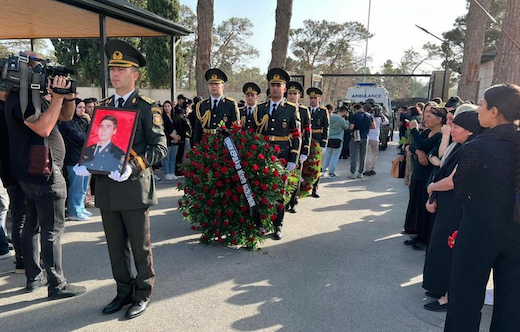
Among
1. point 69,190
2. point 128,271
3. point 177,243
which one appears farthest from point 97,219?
point 128,271

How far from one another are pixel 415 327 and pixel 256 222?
2151mm

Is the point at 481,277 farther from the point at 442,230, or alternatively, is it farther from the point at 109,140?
the point at 109,140

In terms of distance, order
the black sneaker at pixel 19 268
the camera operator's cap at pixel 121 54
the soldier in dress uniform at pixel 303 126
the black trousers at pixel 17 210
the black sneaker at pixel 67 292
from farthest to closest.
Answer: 1. the soldier in dress uniform at pixel 303 126
2. the black sneaker at pixel 19 268
3. the black trousers at pixel 17 210
4. the black sneaker at pixel 67 292
5. the camera operator's cap at pixel 121 54

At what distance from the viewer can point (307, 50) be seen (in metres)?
42.4

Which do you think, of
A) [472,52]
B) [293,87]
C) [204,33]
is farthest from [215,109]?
[472,52]

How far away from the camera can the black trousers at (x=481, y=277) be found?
2334 mm

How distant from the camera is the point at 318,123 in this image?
7.83m

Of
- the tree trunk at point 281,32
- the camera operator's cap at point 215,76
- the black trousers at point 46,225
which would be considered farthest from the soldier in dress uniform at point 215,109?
the tree trunk at point 281,32

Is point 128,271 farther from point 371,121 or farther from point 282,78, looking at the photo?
point 371,121

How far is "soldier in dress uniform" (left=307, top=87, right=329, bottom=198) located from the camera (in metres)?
7.69

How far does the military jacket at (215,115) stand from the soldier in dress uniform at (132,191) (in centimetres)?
292

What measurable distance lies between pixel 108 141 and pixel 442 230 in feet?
10.1

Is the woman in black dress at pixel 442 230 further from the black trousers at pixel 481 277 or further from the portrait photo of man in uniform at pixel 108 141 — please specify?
the portrait photo of man in uniform at pixel 108 141

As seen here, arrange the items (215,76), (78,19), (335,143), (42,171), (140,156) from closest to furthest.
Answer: (140,156) → (42,171) → (215,76) → (78,19) → (335,143)
